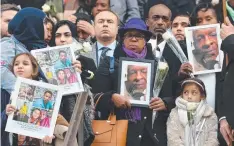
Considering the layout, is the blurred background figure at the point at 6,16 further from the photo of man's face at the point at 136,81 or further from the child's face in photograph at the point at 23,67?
the photo of man's face at the point at 136,81

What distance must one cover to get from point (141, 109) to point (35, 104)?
4.58ft

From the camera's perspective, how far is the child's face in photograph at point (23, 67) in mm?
8398

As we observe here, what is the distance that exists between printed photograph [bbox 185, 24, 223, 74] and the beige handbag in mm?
1133

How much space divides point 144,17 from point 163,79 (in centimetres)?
274

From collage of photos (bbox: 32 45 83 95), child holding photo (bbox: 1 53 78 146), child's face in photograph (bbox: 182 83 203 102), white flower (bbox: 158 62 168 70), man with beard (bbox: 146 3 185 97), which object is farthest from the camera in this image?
man with beard (bbox: 146 3 185 97)

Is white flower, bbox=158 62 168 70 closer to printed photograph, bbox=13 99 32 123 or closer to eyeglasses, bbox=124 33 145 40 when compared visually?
eyeglasses, bbox=124 33 145 40

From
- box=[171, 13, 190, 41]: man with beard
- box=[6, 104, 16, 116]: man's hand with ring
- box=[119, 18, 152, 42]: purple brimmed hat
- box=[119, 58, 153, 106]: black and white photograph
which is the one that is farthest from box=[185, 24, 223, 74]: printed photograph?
box=[6, 104, 16, 116]: man's hand with ring

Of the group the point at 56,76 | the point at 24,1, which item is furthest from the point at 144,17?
the point at 56,76

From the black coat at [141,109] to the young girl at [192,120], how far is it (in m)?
0.14

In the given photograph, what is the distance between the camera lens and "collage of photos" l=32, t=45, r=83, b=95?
8668 millimetres

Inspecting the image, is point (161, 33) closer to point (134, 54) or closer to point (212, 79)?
point (134, 54)

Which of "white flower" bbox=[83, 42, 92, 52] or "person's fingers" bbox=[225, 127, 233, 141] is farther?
"white flower" bbox=[83, 42, 92, 52]

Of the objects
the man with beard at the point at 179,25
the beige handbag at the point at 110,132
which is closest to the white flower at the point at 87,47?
the beige handbag at the point at 110,132

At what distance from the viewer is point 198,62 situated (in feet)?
30.7
